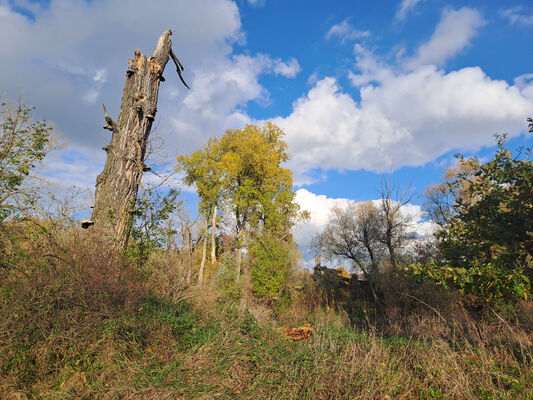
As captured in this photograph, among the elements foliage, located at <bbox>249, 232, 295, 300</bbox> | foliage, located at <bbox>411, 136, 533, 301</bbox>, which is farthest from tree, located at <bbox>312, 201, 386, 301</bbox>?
foliage, located at <bbox>411, 136, 533, 301</bbox>

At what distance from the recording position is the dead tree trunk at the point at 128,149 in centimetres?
690

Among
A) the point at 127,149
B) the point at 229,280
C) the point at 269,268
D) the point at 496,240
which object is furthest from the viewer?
the point at 229,280

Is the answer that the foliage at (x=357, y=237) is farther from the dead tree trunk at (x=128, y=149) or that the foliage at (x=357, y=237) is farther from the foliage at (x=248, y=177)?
the dead tree trunk at (x=128, y=149)

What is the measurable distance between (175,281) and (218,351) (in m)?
3.28

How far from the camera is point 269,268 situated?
1955 cm

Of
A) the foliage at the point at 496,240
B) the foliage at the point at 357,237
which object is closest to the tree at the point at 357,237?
the foliage at the point at 357,237

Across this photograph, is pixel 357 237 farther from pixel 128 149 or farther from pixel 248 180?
pixel 128 149

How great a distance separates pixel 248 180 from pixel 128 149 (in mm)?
16334

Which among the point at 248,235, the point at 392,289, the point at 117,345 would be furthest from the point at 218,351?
the point at 248,235

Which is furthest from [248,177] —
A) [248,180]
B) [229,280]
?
[229,280]

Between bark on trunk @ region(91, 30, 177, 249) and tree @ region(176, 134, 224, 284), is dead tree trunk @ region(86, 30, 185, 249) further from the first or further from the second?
tree @ region(176, 134, 224, 284)

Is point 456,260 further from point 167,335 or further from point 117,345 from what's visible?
point 117,345

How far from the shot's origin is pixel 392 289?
18.1m

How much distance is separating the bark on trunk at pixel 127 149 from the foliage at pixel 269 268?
1309 cm
